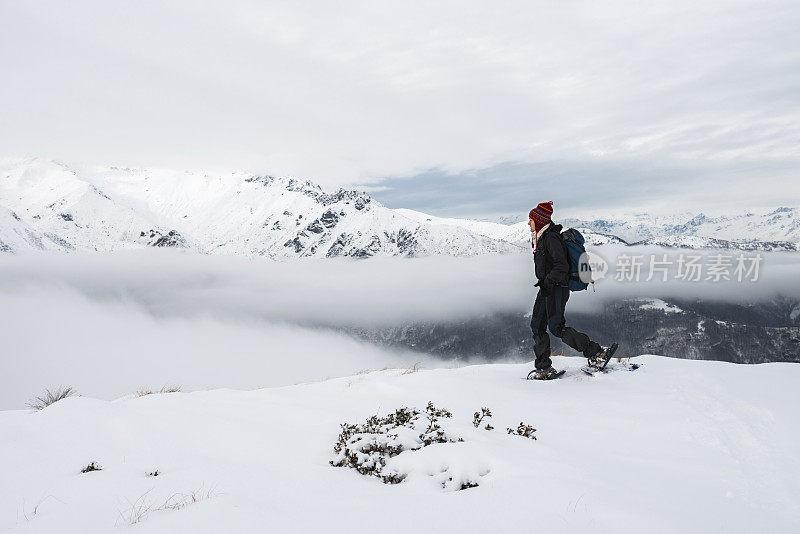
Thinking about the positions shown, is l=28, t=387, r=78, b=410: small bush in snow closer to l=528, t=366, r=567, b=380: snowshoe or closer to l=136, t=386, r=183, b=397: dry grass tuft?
l=136, t=386, r=183, b=397: dry grass tuft

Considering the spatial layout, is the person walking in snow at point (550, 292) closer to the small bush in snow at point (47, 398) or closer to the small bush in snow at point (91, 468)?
the small bush in snow at point (91, 468)

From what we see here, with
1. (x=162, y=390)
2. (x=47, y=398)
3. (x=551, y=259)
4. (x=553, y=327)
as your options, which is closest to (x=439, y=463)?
(x=553, y=327)

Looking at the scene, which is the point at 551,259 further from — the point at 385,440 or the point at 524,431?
the point at 385,440

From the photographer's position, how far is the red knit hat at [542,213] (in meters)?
9.12

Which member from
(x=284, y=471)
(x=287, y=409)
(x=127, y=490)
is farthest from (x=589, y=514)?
(x=287, y=409)

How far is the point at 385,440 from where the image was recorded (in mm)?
5297

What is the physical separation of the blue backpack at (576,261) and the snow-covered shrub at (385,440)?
4379mm

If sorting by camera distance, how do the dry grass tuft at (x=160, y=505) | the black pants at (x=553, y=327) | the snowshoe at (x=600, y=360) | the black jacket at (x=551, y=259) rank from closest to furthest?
1. the dry grass tuft at (x=160, y=505)
2. the black jacket at (x=551, y=259)
3. the black pants at (x=553, y=327)
4. the snowshoe at (x=600, y=360)

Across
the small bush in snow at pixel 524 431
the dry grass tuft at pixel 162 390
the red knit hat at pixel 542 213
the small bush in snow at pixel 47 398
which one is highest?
the red knit hat at pixel 542 213

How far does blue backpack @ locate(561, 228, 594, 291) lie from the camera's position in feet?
28.9

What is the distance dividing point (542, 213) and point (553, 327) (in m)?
2.55

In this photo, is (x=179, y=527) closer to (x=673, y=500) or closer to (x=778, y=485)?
(x=673, y=500)

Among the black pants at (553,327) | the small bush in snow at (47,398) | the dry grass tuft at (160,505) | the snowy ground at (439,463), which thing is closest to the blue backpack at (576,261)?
the black pants at (553,327)

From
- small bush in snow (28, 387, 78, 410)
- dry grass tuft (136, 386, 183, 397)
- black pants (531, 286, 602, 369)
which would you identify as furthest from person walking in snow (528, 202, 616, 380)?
small bush in snow (28, 387, 78, 410)
